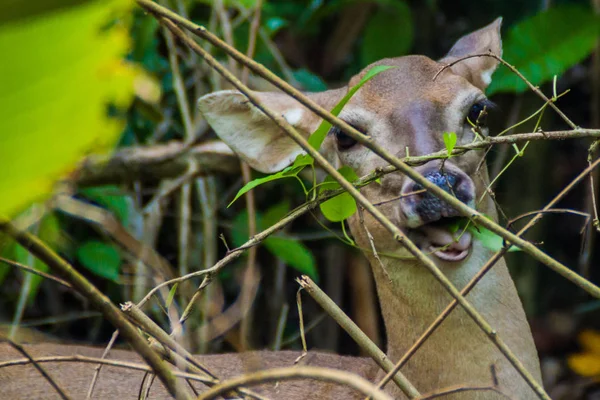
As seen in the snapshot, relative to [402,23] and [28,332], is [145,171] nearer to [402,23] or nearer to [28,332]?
[28,332]

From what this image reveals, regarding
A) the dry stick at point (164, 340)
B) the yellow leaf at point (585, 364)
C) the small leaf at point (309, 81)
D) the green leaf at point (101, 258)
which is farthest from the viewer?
the yellow leaf at point (585, 364)

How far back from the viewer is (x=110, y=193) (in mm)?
3480

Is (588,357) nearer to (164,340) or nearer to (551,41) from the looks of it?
(551,41)

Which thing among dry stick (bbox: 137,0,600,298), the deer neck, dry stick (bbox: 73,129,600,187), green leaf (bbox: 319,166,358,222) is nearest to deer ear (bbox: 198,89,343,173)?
A: the deer neck

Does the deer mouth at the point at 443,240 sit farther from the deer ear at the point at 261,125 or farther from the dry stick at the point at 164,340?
the dry stick at the point at 164,340

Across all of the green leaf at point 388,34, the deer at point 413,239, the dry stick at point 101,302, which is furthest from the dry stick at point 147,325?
the green leaf at point 388,34

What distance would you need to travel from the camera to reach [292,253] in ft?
10.9

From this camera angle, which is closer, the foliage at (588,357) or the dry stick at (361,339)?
the dry stick at (361,339)

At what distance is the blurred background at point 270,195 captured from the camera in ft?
11.0

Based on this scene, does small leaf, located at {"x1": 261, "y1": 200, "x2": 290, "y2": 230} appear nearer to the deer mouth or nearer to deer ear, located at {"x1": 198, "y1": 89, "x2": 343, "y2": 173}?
deer ear, located at {"x1": 198, "y1": 89, "x2": 343, "y2": 173}

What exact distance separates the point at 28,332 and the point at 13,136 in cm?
336

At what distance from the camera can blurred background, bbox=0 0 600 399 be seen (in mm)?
3365

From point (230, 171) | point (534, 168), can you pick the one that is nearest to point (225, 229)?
point (230, 171)

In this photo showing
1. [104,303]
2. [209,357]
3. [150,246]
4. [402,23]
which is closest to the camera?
[104,303]
